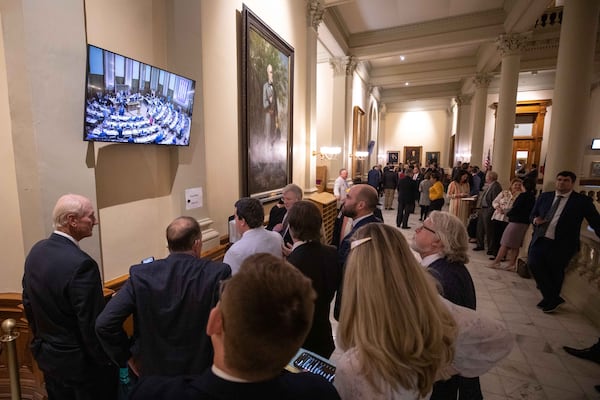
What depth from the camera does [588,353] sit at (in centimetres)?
297

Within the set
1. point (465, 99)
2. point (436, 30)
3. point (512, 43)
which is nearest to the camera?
point (512, 43)

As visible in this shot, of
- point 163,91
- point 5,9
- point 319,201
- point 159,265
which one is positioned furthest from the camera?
point 319,201

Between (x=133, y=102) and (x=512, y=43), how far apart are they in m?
9.19

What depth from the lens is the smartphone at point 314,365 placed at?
4.33ft

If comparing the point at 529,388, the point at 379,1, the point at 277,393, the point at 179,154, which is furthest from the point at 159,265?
the point at 379,1

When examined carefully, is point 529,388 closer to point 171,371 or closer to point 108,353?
point 171,371

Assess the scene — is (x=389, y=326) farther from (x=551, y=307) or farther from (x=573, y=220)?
(x=551, y=307)

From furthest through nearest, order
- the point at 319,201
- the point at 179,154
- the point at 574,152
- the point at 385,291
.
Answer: the point at 319,201, the point at 574,152, the point at 179,154, the point at 385,291

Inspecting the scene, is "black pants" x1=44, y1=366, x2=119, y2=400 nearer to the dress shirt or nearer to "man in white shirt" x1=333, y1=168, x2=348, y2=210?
the dress shirt

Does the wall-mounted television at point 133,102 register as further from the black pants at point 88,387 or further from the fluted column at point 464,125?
the fluted column at point 464,125

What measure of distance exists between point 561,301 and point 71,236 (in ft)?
17.4

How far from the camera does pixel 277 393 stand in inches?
28.0

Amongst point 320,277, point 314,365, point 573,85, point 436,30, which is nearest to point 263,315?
point 314,365

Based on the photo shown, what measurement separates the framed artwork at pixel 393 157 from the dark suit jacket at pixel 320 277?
2086cm
